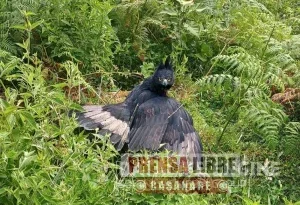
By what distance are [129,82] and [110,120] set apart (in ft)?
5.00

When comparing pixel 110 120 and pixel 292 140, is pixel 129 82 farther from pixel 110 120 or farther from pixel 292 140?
pixel 292 140

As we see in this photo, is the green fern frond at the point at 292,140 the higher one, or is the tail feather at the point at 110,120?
the tail feather at the point at 110,120

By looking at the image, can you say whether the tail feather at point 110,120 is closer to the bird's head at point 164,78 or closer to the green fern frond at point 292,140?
the bird's head at point 164,78

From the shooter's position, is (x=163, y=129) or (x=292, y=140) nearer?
(x=163, y=129)

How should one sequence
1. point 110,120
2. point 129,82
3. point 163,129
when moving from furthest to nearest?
point 129,82 → point 110,120 → point 163,129

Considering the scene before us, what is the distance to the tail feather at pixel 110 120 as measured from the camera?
473 cm

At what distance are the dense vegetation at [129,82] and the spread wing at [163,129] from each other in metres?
0.35

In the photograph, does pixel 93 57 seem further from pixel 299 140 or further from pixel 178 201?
pixel 178 201

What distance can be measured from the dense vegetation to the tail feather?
317 millimetres

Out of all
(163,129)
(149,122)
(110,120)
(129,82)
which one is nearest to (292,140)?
(163,129)

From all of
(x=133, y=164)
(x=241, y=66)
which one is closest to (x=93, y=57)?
(x=241, y=66)

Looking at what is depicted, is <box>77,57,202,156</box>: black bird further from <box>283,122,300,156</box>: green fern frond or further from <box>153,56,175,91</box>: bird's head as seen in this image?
<box>283,122,300,156</box>: green fern frond

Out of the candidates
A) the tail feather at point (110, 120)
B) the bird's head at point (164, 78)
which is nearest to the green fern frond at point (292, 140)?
the bird's head at point (164, 78)

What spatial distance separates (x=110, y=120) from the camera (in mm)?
4887
